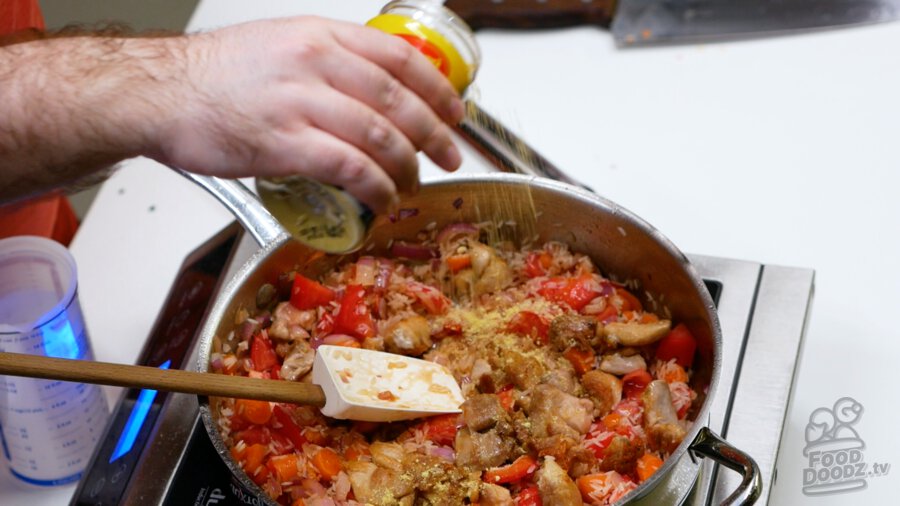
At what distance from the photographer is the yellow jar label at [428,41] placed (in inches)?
44.3

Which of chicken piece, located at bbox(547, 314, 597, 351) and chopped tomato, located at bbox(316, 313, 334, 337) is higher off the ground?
chicken piece, located at bbox(547, 314, 597, 351)

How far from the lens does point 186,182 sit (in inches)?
77.5

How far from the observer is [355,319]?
1.46 metres

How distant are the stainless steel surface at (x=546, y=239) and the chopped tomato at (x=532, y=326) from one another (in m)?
0.16

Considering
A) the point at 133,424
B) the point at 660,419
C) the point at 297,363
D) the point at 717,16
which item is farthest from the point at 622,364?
the point at 717,16

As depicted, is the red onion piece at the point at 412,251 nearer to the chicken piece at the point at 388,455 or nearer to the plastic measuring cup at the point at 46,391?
the chicken piece at the point at 388,455

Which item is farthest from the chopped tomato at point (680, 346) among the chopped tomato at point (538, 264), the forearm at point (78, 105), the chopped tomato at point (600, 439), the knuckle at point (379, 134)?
the forearm at point (78, 105)

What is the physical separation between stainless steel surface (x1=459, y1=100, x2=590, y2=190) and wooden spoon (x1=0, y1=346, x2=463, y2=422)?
0.55m

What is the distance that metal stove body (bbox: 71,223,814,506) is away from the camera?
1.31 meters

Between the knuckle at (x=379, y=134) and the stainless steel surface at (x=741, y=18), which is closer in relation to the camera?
the knuckle at (x=379, y=134)

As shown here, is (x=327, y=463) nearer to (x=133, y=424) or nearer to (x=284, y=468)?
(x=284, y=468)

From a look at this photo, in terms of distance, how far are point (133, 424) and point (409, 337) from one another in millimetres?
431

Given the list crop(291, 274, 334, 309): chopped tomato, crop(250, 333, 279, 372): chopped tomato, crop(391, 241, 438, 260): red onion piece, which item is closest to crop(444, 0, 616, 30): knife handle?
crop(391, 241, 438, 260): red onion piece

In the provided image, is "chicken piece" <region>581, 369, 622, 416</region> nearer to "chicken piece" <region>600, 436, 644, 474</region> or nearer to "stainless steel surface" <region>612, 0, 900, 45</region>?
"chicken piece" <region>600, 436, 644, 474</region>
